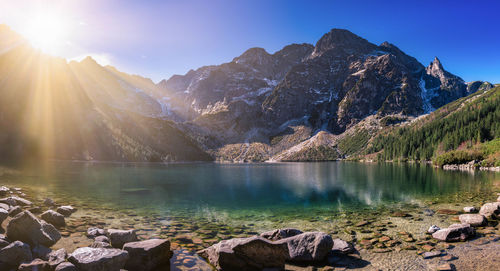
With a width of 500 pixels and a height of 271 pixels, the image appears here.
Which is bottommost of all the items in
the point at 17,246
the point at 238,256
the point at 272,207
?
the point at 272,207

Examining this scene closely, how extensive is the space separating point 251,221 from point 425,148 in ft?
716

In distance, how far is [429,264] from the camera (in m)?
14.6

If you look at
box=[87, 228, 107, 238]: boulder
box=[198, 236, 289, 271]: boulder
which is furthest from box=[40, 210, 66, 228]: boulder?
box=[198, 236, 289, 271]: boulder

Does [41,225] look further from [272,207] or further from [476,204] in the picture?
[476,204]

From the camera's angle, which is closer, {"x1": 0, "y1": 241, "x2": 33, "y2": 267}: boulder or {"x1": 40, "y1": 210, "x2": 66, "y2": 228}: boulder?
{"x1": 0, "y1": 241, "x2": 33, "y2": 267}: boulder

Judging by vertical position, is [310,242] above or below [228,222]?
above

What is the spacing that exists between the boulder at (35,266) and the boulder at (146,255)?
365 cm

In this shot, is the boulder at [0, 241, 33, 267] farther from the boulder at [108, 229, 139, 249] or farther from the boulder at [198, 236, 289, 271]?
the boulder at [198, 236, 289, 271]

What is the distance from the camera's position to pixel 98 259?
12.4 meters

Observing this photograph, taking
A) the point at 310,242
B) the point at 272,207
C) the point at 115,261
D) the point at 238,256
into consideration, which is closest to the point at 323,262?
the point at 310,242

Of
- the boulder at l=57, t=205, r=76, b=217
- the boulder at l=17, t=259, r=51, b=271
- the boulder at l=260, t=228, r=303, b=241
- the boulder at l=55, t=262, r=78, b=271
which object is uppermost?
the boulder at l=55, t=262, r=78, b=271

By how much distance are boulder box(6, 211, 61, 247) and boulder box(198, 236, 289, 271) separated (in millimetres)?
11376

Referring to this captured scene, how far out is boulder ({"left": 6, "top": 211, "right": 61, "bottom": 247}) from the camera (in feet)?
50.8

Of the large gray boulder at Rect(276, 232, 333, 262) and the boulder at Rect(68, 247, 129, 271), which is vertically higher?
the boulder at Rect(68, 247, 129, 271)
